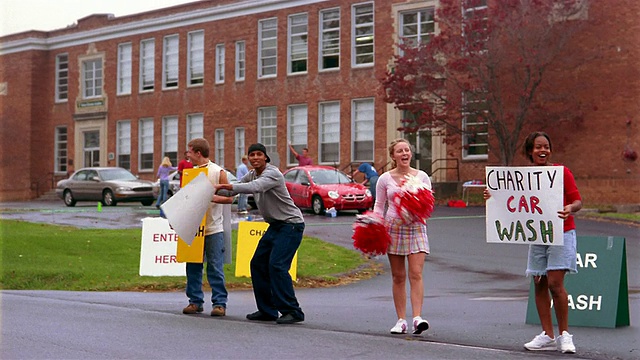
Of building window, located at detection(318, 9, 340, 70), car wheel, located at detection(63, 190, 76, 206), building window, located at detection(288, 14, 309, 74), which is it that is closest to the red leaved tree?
building window, located at detection(318, 9, 340, 70)

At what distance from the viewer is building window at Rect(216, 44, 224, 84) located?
50.0m

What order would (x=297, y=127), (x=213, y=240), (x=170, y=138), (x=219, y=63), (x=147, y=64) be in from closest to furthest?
(x=213, y=240)
(x=297, y=127)
(x=219, y=63)
(x=170, y=138)
(x=147, y=64)

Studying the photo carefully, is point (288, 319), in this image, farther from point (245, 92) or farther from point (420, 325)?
point (245, 92)

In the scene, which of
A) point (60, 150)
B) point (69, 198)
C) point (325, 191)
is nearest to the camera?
point (325, 191)

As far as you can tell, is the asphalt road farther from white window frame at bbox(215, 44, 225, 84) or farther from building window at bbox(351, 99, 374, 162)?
white window frame at bbox(215, 44, 225, 84)

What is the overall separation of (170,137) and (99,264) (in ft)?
113

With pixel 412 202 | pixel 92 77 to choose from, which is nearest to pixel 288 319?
pixel 412 202

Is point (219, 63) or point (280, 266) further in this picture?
point (219, 63)

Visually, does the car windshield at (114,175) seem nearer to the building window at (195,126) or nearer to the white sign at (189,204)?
the building window at (195,126)

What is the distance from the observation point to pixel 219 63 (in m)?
50.2

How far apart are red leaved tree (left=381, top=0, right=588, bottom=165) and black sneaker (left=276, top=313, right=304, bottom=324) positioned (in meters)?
23.3

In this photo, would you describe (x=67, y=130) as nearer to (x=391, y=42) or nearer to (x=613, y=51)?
(x=391, y=42)

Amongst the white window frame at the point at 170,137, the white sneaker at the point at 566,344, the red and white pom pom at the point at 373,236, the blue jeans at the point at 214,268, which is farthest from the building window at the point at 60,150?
the white sneaker at the point at 566,344

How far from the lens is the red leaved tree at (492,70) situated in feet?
109
